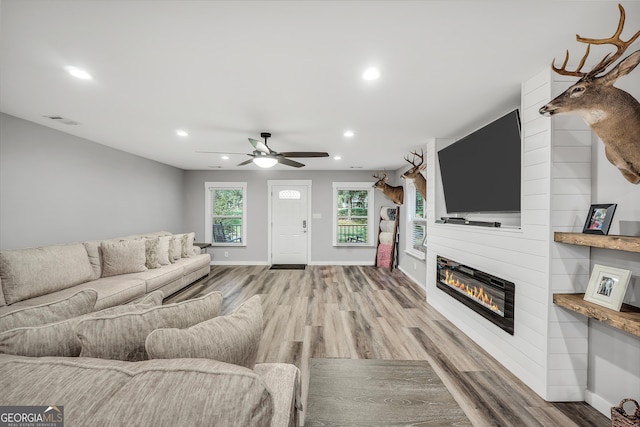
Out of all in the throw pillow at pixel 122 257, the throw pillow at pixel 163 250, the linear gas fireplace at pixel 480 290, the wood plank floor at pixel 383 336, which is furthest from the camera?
the throw pillow at pixel 163 250

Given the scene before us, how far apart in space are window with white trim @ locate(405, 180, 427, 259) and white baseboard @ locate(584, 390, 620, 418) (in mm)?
2803

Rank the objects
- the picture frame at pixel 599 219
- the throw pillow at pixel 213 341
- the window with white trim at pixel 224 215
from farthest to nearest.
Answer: the window with white trim at pixel 224 215, the picture frame at pixel 599 219, the throw pillow at pixel 213 341

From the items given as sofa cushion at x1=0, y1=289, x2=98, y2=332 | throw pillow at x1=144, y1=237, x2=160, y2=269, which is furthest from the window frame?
sofa cushion at x1=0, y1=289, x2=98, y2=332

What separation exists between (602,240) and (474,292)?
1430mm

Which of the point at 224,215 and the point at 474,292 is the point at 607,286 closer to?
the point at 474,292

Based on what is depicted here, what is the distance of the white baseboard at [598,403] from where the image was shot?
5.97 feet

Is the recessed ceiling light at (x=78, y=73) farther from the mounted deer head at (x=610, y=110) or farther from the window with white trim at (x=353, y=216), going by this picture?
the window with white trim at (x=353, y=216)

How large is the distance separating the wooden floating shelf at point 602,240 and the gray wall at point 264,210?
15.9ft

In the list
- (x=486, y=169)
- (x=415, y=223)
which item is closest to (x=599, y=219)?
(x=486, y=169)

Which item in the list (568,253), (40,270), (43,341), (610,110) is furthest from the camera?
(40,270)

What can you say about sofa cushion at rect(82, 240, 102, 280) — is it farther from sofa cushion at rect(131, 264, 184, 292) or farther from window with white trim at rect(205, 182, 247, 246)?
window with white trim at rect(205, 182, 247, 246)

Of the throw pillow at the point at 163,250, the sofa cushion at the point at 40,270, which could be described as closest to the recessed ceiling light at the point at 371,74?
the sofa cushion at the point at 40,270

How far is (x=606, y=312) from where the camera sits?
1594mm

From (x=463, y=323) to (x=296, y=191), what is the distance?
476 cm
